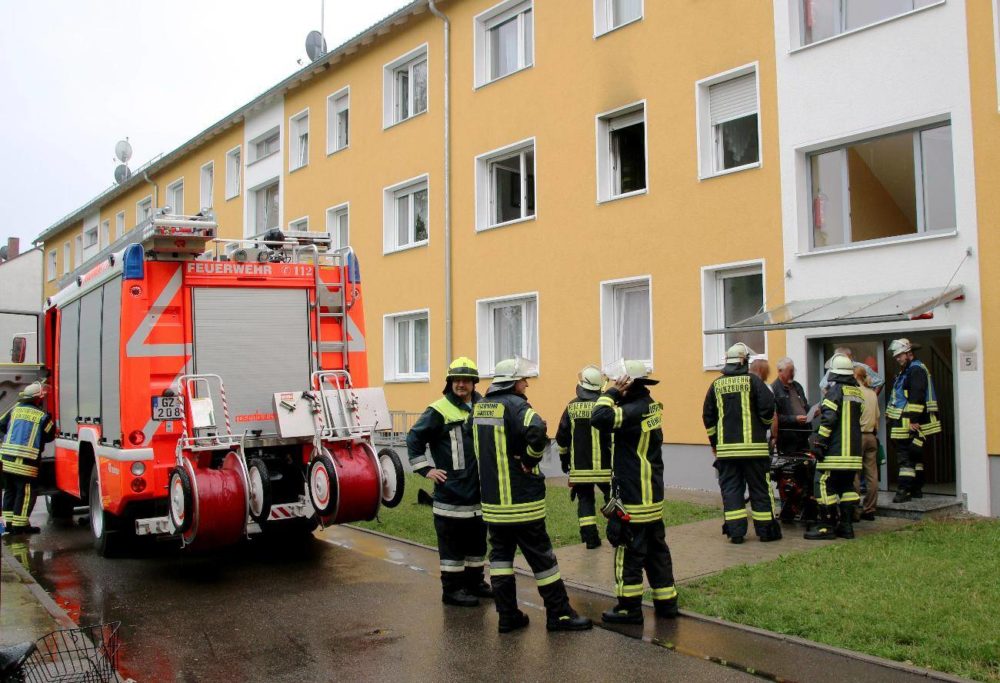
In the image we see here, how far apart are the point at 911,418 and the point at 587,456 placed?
4.04 meters

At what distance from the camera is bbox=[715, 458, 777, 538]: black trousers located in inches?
335

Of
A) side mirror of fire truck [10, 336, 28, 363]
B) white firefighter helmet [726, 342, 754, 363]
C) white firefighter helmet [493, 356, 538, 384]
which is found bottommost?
white firefighter helmet [493, 356, 538, 384]

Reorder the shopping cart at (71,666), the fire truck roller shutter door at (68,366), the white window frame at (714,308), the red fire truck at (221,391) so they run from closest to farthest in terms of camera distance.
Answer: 1. the shopping cart at (71,666)
2. the red fire truck at (221,391)
3. the fire truck roller shutter door at (68,366)
4. the white window frame at (714,308)

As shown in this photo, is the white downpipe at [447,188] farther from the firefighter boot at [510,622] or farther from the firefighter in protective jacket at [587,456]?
the firefighter boot at [510,622]

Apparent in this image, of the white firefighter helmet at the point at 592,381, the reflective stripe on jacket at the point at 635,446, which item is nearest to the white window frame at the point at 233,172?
the white firefighter helmet at the point at 592,381

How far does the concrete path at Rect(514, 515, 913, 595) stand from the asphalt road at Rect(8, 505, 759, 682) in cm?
51

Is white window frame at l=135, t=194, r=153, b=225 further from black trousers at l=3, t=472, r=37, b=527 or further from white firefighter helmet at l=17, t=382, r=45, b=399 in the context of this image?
black trousers at l=3, t=472, r=37, b=527

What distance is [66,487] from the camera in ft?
33.3

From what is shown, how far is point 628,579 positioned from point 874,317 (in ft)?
16.2

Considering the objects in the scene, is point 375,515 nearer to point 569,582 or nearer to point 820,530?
point 569,582

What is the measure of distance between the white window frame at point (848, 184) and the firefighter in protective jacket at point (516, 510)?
6.53 meters

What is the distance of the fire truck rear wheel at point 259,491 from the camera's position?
759 cm

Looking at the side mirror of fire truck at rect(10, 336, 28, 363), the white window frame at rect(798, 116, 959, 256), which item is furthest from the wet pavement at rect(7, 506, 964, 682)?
the white window frame at rect(798, 116, 959, 256)

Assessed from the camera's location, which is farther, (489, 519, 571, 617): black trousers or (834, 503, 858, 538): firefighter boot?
(834, 503, 858, 538): firefighter boot
